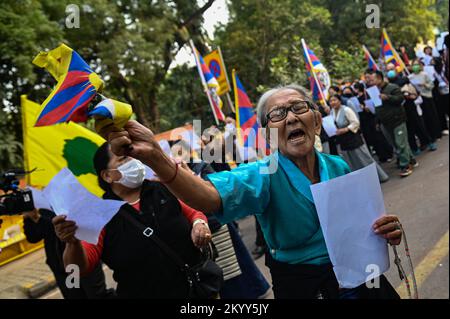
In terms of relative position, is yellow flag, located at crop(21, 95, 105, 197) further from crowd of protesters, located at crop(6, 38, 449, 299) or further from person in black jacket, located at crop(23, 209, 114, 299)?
person in black jacket, located at crop(23, 209, 114, 299)

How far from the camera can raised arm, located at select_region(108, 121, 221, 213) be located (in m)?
0.92

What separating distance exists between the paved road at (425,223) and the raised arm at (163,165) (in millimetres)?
739

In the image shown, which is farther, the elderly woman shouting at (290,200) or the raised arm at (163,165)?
the elderly woman shouting at (290,200)

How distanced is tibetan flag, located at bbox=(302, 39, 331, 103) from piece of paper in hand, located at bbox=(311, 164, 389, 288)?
1.09 m

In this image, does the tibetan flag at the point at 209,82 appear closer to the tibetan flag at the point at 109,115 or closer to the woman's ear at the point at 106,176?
the woman's ear at the point at 106,176

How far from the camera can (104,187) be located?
2.04 metres

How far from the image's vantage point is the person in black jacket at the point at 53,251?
2602 millimetres

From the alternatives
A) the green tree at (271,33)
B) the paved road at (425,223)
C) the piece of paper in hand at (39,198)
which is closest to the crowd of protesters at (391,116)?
the paved road at (425,223)

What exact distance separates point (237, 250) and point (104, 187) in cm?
148

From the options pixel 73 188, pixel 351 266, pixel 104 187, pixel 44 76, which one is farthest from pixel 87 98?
pixel 104 187

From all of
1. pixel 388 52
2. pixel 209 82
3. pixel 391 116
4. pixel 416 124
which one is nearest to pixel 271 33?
pixel 391 116

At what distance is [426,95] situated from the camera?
784 cm
